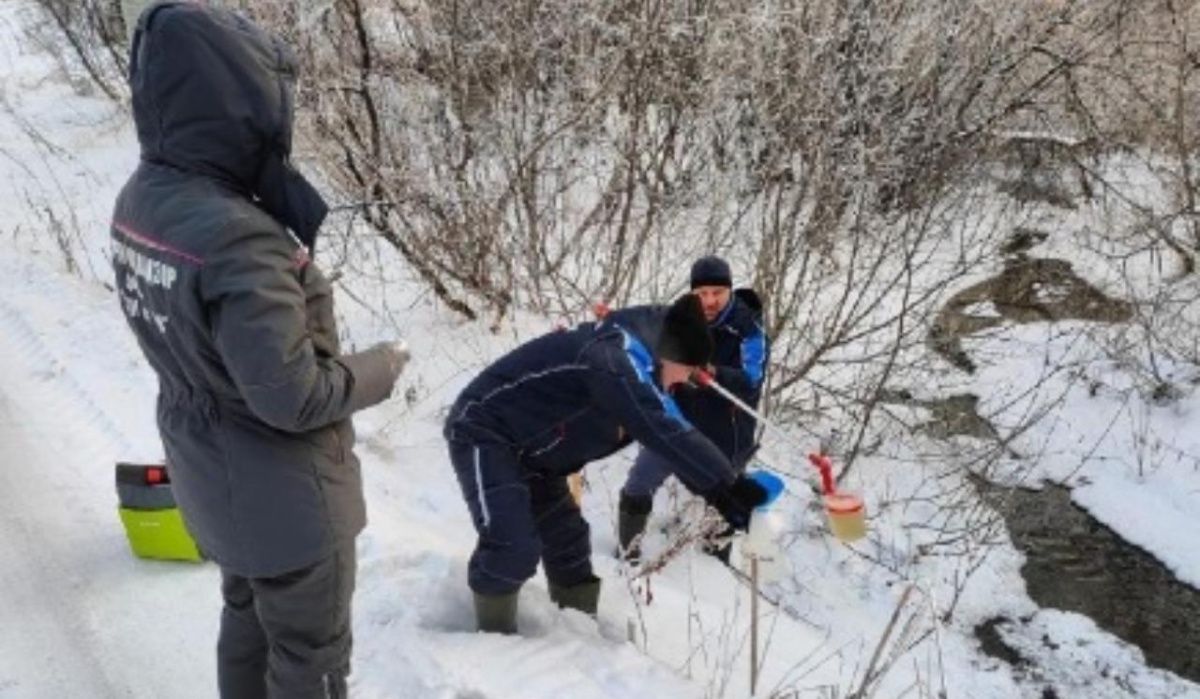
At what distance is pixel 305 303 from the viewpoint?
7.26 feet

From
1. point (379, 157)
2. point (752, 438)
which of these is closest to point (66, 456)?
point (379, 157)

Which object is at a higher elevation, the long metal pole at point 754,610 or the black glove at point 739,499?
the black glove at point 739,499

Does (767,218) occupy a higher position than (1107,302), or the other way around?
(1107,302)

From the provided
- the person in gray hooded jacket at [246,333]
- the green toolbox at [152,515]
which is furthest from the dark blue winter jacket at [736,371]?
the person in gray hooded jacket at [246,333]

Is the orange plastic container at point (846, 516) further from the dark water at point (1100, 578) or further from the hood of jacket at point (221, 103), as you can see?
the dark water at point (1100, 578)

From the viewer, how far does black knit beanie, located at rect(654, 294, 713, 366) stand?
10.4 feet

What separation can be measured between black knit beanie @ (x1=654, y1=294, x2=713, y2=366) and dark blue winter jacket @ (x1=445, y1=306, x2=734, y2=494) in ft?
0.23

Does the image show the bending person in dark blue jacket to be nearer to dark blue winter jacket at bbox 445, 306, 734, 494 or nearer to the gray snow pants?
dark blue winter jacket at bbox 445, 306, 734, 494

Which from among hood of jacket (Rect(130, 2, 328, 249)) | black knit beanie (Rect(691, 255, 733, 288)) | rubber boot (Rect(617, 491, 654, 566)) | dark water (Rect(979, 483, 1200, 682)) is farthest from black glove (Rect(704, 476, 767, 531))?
dark water (Rect(979, 483, 1200, 682))

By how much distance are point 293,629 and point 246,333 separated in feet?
2.46

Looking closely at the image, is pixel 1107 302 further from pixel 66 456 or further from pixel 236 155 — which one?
pixel 236 155

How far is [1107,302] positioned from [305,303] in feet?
27.8

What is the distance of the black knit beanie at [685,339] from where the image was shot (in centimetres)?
317

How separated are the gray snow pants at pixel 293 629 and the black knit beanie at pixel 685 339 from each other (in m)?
1.13
